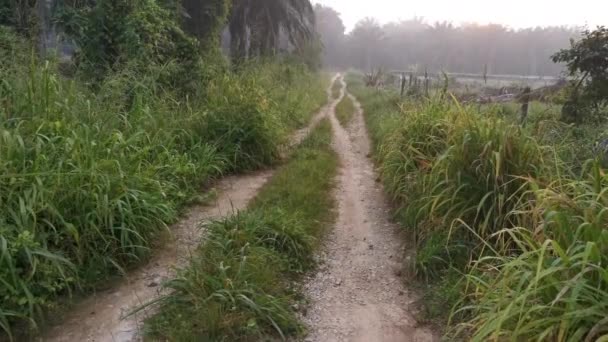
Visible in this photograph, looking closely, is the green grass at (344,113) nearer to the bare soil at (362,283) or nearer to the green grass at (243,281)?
the bare soil at (362,283)

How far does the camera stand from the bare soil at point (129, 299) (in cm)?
272

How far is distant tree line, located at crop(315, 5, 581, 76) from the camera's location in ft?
172

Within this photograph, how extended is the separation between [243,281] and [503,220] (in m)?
1.99

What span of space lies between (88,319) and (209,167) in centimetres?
280

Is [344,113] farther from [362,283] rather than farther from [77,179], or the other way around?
[77,179]

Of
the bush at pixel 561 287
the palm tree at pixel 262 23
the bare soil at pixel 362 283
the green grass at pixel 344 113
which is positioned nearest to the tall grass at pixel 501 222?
the bush at pixel 561 287

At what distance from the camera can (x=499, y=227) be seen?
3461mm

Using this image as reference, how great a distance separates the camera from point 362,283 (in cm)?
359

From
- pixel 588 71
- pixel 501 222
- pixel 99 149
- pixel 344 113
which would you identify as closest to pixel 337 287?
pixel 501 222

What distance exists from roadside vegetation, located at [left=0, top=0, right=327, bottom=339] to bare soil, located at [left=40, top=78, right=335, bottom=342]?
0.12 metres

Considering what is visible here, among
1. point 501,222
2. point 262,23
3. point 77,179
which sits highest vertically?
point 262,23

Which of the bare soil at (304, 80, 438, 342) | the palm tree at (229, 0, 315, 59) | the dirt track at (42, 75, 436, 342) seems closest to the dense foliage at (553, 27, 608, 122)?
the bare soil at (304, 80, 438, 342)

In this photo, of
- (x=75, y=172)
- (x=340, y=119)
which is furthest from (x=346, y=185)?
(x=340, y=119)

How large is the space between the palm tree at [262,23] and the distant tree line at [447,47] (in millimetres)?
33433
